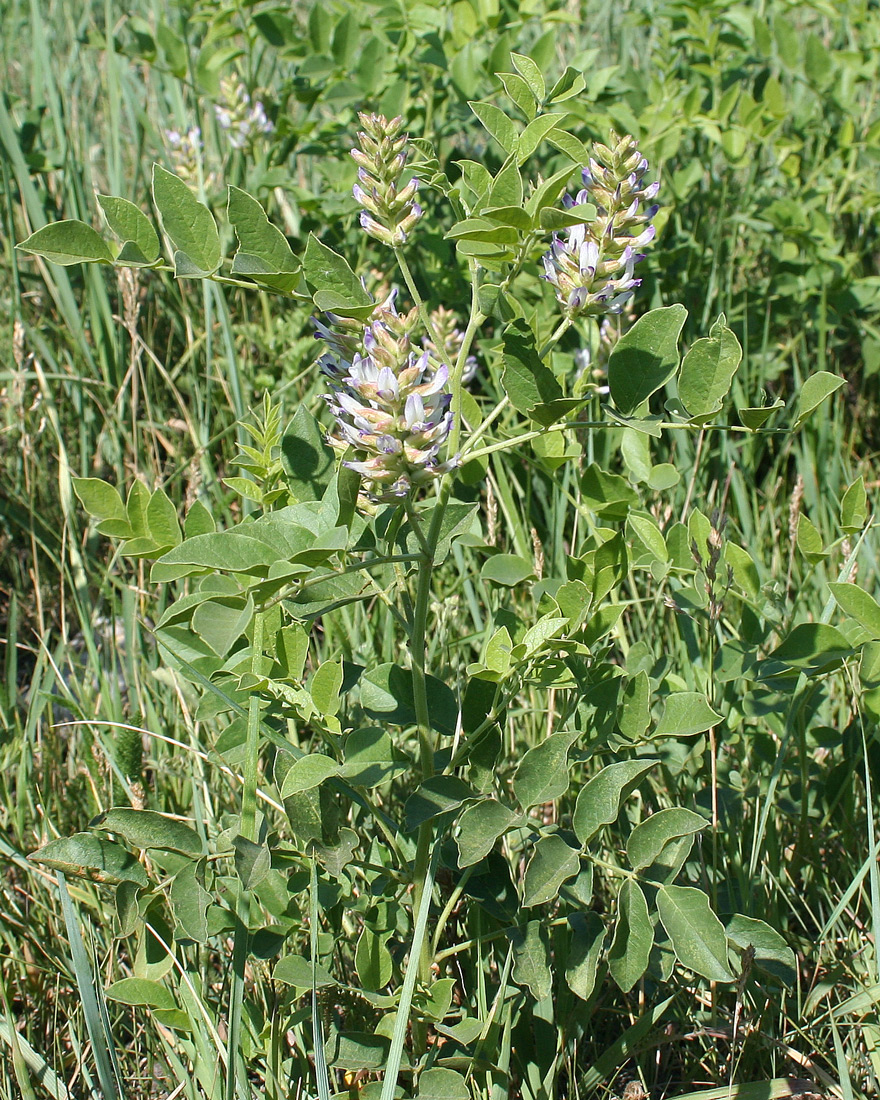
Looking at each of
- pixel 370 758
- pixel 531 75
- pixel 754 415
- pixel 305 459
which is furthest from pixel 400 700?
pixel 531 75

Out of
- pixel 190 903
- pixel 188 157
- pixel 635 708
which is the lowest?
pixel 190 903

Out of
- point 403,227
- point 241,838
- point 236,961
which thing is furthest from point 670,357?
point 236,961

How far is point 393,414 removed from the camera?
1029 millimetres

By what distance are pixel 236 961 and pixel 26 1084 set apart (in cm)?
37

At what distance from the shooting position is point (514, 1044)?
4.54ft

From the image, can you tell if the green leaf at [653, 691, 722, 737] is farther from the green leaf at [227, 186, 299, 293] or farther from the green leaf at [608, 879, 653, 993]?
the green leaf at [227, 186, 299, 293]

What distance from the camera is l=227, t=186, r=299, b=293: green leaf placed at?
112 centimetres

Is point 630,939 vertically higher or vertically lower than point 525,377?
lower

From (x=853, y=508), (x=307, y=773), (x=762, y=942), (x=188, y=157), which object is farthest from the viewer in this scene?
(x=188, y=157)

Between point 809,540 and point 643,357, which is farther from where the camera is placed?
point 809,540

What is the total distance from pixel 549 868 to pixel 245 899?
0.36 meters

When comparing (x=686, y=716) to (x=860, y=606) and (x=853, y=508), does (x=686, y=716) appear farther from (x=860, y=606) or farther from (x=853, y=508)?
(x=853, y=508)

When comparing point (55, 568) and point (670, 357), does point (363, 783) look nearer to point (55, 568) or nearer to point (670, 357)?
point (670, 357)

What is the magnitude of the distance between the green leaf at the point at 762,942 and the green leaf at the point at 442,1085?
369 millimetres
